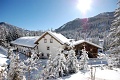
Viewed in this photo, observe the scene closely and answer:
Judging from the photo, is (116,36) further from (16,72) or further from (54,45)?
(54,45)

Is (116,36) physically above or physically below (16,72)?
above

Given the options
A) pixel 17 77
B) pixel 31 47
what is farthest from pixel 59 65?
pixel 31 47

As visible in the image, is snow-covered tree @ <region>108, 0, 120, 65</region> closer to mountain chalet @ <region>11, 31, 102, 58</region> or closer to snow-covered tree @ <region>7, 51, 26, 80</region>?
snow-covered tree @ <region>7, 51, 26, 80</region>

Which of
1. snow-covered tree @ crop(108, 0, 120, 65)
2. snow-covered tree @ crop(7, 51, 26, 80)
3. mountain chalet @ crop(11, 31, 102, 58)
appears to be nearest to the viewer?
snow-covered tree @ crop(7, 51, 26, 80)

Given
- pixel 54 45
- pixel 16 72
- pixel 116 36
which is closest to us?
pixel 16 72

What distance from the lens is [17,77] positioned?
5586 millimetres

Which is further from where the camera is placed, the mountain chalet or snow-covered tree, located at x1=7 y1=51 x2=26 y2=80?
the mountain chalet

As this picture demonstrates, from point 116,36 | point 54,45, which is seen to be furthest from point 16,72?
point 54,45

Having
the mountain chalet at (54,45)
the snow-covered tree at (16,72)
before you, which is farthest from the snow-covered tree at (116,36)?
the mountain chalet at (54,45)

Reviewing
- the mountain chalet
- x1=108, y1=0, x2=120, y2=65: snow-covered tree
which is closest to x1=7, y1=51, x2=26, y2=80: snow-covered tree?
x1=108, y1=0, x2=120, y2=65: snow-covered tree

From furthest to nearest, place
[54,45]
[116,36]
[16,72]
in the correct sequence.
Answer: [54,45] < [116,36] < [16,72]

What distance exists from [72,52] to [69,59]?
3.79ft

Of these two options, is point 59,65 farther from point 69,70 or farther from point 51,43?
point 51,43

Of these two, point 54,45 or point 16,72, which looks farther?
point 54,45
